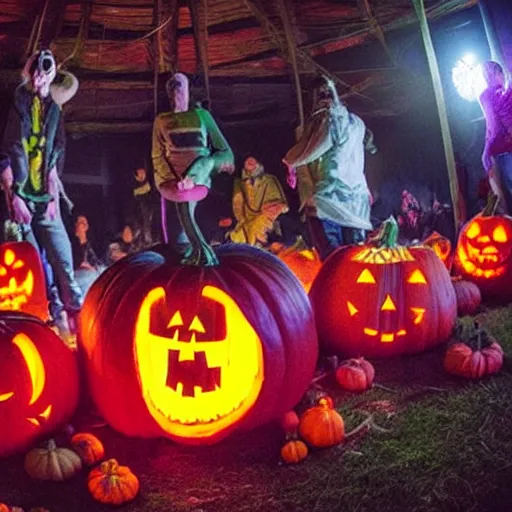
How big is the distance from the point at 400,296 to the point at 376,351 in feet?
1.08

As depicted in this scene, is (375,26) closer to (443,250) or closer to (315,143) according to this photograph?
(443,250)

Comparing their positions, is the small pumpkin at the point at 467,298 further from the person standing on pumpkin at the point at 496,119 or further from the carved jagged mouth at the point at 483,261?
the person standing on pumpkin at the point at 496,119

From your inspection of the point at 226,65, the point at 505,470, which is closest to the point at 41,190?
the point at 505,470

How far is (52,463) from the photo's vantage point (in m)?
2.25

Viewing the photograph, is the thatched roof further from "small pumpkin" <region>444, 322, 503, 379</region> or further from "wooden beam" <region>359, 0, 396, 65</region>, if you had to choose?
"small pumpkin" <region>444, 322, 503, 379</region>

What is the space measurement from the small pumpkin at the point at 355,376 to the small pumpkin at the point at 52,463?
4.22 ft

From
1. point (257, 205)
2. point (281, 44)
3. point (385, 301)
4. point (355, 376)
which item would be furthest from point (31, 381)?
point (257, 205)

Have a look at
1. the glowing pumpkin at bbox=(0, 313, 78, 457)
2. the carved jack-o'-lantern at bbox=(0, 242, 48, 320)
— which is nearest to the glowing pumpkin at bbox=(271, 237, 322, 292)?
the carved jack-o'-lantern at bbox=(0, 242, 48, 320)

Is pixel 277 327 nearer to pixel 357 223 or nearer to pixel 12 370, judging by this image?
pixel 12 370

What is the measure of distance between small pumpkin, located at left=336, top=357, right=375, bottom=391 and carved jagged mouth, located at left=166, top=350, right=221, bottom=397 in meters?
0.78

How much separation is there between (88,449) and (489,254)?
364 centimetres

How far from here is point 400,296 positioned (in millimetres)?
3486

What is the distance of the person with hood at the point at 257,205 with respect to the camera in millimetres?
9625

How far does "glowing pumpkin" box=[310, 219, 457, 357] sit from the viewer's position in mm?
3484
